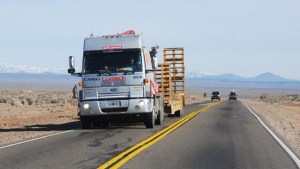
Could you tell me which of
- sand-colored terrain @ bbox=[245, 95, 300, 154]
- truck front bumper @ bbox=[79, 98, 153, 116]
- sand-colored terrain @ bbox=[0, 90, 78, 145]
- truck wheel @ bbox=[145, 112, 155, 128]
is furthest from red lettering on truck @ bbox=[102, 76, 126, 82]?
sand-colored terrain @ bbox=[245, 95, 300, 154]

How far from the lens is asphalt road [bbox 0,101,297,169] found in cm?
1111

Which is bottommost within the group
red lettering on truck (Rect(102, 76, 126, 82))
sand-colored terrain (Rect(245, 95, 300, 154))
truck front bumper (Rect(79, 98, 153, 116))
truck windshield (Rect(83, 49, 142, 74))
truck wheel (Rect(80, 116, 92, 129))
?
sand-colored terrain (Rect(245, 95, 300, 154))

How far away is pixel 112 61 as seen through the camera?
63.7ft

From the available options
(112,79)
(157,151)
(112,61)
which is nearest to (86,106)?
(112,79)

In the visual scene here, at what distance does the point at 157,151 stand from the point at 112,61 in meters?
6.99

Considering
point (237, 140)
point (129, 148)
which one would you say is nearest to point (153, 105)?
point (237, 140)

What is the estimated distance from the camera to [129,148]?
13664 millimetres

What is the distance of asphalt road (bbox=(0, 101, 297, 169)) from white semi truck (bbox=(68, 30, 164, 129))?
123 cm

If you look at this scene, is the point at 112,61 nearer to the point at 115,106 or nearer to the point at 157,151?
the point at 115,106

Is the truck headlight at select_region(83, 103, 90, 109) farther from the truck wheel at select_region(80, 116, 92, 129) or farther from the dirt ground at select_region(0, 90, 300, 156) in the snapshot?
the dirt ground at select_region(0, 90, 300, 156)

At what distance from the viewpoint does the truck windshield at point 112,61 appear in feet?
62.9

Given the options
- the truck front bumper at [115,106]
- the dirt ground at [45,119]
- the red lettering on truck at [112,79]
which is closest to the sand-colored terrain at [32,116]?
the dirt ground at [45,119]

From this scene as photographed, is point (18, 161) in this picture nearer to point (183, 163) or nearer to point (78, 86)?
point (183, 163)

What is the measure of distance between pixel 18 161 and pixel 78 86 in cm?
821
